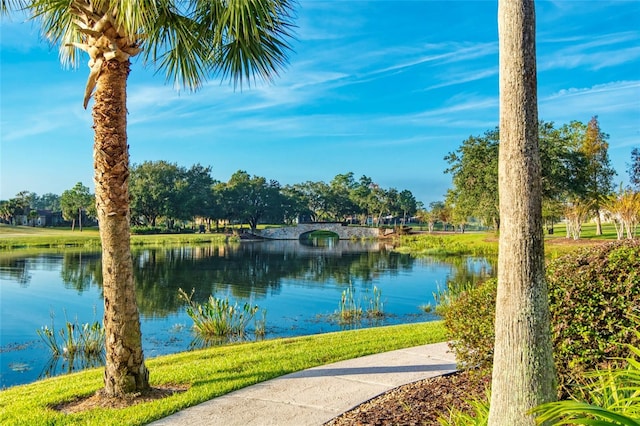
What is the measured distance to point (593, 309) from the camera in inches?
154

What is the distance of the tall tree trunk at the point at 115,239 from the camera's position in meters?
4.79

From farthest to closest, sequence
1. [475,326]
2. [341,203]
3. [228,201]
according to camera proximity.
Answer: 1. [341,203]
2. [228,201]
3. [475,326]

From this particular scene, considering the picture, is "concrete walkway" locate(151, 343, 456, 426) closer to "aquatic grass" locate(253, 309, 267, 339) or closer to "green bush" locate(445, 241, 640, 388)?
"green bush" locate(445, 241, 640, 388)

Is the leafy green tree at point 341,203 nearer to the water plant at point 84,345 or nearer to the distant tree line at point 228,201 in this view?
the distant tree line at point 228,201

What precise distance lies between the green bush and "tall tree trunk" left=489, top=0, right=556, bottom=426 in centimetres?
148

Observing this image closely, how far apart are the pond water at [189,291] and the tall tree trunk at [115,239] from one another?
481cm

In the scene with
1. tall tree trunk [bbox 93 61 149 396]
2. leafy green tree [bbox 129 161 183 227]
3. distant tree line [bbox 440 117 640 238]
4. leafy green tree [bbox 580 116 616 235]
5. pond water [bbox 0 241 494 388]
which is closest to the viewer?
tall tree trunk [bbox 93 61 149 396]

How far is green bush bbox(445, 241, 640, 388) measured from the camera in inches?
151

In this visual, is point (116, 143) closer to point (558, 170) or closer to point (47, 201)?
point (558, 170)

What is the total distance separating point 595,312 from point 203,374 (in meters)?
4.12

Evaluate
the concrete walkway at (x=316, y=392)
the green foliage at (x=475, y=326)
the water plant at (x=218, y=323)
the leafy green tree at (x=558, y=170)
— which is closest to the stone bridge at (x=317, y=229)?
the leafy green tree at (x=558, y=170)

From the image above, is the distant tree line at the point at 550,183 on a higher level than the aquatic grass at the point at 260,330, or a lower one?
higher

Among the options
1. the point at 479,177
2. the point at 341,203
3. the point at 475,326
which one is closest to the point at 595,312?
the point at 475,326

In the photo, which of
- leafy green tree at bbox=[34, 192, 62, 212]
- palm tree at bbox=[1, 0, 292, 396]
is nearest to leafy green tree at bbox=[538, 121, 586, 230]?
palm tree at bbox=[1, 0, 292, 396]
